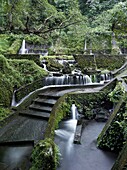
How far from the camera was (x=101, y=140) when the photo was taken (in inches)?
237

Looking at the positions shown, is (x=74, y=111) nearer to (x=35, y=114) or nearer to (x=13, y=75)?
(x=35, y=114)

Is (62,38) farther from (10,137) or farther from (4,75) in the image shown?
(10,137)

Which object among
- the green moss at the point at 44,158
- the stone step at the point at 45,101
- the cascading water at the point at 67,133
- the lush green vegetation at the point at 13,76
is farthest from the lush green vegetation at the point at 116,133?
the lush green vegetation at the point at 13,76

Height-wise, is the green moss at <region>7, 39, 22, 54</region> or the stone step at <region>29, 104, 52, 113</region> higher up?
the green moss at <region>7, 39, 22, 54</region>

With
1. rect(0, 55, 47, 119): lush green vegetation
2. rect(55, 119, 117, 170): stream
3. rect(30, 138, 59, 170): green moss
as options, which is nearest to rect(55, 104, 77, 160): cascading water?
rect(55, 119, 117, 170): stream

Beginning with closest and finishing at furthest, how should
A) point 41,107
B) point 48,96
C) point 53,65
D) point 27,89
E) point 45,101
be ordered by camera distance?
point 41,107, point 45,101, point 48,96, point 27,89, point 53,65

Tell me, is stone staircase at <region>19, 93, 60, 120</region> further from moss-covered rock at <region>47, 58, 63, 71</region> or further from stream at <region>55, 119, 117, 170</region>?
moss-covered rock at <region>47, 58, 63, 71</region>

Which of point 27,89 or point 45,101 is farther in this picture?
point 27,89

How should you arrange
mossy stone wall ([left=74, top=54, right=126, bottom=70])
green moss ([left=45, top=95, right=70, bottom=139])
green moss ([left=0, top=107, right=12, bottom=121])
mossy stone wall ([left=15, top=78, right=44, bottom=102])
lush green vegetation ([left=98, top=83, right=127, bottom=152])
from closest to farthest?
lush green vegetation ([left=98, top=83, right=127, bottom=152]) < green moss ([left=45, top=95, right=70, bottom=139]) < green moss ([left=0, top=107, right=12, bottom=121]) < mossy stone wall ([left=15, top=78, right=44, bottom=102]) < mossy stone wall ([left=74, top=54, right=126, bottom=70])

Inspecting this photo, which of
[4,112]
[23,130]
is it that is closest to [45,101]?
[4,112]

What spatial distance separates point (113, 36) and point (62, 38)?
16.9 feet

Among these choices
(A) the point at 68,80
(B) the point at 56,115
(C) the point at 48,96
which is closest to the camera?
(B) the point at 56,115

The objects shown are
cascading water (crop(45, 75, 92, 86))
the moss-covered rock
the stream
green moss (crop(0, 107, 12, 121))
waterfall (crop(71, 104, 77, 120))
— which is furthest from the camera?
the moss-covered rock

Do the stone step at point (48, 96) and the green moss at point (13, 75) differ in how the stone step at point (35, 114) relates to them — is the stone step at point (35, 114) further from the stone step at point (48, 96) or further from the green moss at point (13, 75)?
the stone step at point (48, 96)
